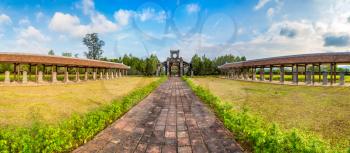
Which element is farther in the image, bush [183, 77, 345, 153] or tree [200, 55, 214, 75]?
tree [200, 55, 214, 75]

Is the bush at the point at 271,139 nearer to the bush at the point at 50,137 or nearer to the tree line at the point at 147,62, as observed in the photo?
the bush at the point at 50,137

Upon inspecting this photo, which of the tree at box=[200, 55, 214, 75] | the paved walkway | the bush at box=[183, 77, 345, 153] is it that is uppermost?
the tree at box=[200, 55, 214, 75]

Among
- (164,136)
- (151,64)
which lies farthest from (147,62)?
(164,136)

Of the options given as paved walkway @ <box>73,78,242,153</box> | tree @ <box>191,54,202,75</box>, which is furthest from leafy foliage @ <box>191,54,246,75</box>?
paved walkway @ <box>73,78,242,153</box>

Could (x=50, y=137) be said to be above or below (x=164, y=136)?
above

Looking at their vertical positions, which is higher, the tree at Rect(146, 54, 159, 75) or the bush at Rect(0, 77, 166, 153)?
the tree at Rect(146, 54, 159, 75)

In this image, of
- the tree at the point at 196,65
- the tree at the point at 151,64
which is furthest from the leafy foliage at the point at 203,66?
the tree at the point at 151,64

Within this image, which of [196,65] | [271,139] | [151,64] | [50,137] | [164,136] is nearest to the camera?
[271,139]

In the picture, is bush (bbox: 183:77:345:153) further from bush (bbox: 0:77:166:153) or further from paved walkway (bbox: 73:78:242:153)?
bush (bbox: 0:77:166:153)

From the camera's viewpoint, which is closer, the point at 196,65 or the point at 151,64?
the point at 151,64

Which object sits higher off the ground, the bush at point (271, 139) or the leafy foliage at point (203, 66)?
the leafy foliage at point (203, 66)

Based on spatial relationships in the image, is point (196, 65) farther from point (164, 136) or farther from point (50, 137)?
point (50, 137)

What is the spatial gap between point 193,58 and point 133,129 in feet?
188

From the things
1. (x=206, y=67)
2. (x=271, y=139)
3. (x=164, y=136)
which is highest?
(x=206, y=67)
